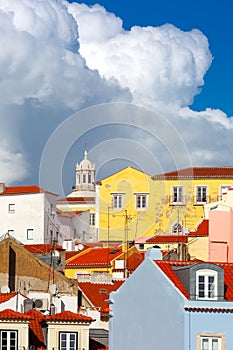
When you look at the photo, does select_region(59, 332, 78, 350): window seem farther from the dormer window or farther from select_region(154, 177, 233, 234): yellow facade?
select_region(154, 177, 233, 234): yellow facade

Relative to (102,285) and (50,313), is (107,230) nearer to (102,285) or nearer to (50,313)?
(102,285)

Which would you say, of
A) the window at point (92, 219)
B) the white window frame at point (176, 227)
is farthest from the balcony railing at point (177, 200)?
the window at point (92, 219)

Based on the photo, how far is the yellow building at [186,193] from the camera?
9962cm

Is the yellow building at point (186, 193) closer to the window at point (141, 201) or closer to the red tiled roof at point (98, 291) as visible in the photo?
the window at point (141, 201)

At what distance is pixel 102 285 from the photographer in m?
57.1

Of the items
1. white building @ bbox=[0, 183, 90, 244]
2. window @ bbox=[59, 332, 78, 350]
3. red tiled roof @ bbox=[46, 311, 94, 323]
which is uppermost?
white building @ bbox=[0, 183, 90, 244]

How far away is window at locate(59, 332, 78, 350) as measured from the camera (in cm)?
4262

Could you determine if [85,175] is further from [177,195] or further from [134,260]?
[134,260]

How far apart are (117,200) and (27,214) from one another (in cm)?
817

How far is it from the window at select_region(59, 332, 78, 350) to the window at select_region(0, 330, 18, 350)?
5.94 ft

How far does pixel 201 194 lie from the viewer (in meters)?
101

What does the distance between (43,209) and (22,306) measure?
56.2 m

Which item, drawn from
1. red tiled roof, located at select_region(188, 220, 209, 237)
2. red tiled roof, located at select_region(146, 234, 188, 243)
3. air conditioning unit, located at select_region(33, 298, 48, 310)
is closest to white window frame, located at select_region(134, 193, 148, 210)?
red tiled roof, located at select_region(146, 234, 188, 243)

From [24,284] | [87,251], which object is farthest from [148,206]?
[24,284]
